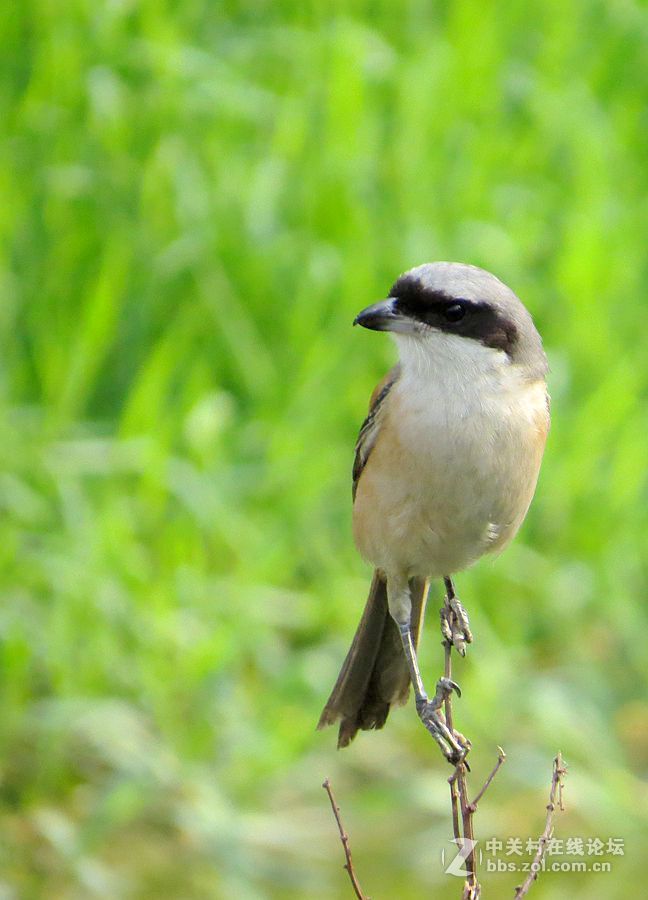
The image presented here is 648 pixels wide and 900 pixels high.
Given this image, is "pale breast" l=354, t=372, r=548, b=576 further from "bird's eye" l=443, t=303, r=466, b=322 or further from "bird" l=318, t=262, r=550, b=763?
"bird's eye" l=443, t=303, r=466, b=322

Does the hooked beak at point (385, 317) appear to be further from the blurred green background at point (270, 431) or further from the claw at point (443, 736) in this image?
the blurred green background at point (270, 431)

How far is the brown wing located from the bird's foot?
0.58 metres

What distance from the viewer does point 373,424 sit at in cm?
334

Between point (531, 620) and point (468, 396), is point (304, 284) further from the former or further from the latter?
point (468, 396)

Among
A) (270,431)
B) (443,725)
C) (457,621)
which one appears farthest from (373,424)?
(270,431)

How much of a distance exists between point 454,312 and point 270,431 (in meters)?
2.52

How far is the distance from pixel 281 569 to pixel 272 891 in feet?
Answer: 3.60

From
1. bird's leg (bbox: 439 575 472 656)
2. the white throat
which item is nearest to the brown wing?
the white throat

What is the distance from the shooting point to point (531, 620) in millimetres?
5836

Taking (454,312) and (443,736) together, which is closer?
(443,736)

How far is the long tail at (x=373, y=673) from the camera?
3176 mm

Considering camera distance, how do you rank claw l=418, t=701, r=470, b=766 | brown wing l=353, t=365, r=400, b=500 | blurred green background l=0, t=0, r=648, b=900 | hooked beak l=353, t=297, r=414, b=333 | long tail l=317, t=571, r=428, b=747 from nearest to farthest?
claw l=418, t=701, r=470, b=766, hooked beak l=353, t=297, r=414, b=333, long tail l=317, t=571, r=428, b=747, brown wing l=353, t=365, r=400, b=500, blurred green background l=0, t=0, r=648, b=900

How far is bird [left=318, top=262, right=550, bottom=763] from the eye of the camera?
2.99 m

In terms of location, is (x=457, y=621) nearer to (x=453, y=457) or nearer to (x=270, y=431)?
(x=453, y=457)
